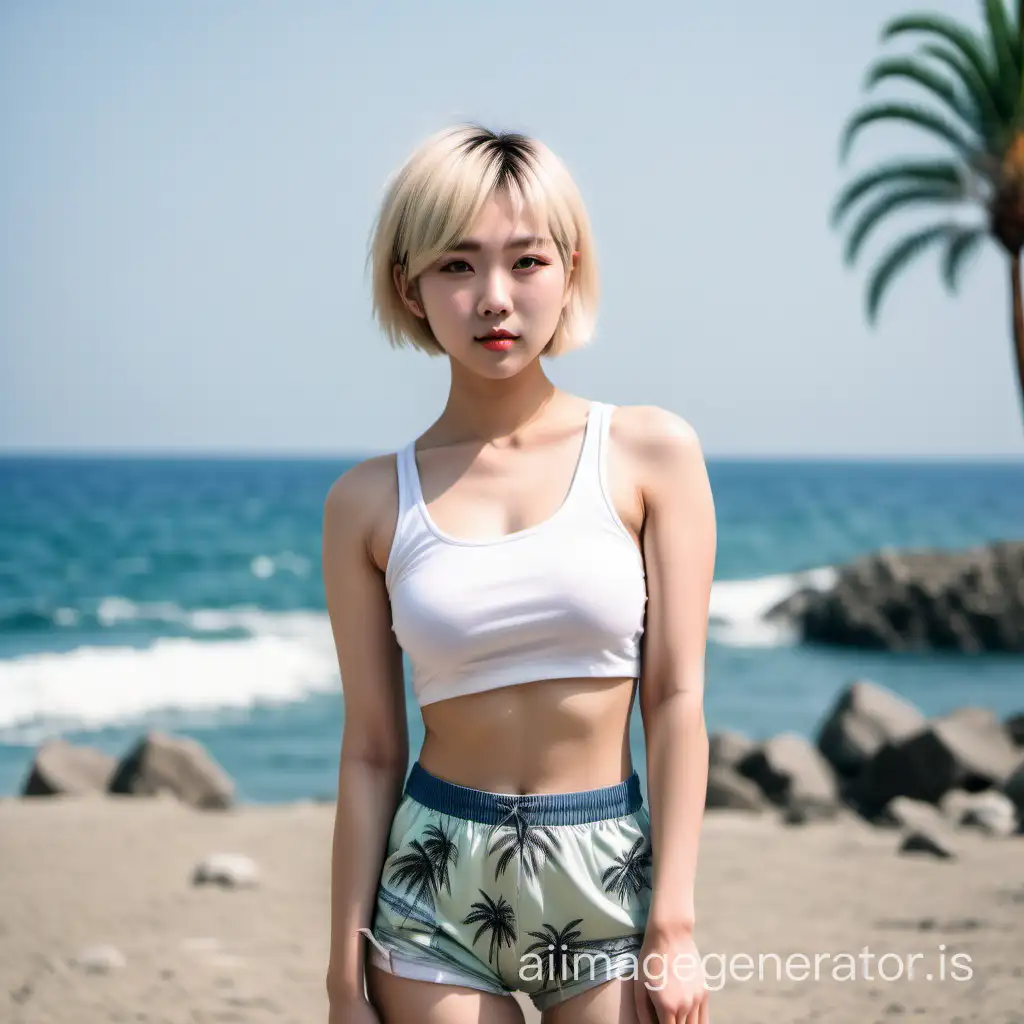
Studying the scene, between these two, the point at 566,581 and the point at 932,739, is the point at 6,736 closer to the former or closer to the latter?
the point at 932,739

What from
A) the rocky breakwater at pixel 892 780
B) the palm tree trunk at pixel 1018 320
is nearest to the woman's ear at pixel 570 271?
the rocky breakwater at pixel 892 780

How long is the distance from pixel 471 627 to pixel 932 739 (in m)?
10.1

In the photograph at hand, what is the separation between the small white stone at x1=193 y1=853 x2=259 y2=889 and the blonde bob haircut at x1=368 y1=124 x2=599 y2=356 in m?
6.76

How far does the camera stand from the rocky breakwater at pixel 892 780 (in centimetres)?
1060

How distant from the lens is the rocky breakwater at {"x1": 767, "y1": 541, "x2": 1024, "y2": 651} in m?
29.3

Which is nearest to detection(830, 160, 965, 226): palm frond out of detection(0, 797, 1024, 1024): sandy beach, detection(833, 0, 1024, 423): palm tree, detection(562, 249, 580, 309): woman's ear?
detection(833, 0, 1024, 423): palm tree

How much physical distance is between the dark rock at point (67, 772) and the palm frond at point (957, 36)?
10935 millimetres

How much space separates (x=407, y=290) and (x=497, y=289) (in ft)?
0.75

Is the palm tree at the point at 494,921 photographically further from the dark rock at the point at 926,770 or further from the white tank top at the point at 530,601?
the dark rock at the point at 926,770

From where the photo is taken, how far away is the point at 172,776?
459 inches

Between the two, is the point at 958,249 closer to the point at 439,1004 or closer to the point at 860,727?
the point at 860,727

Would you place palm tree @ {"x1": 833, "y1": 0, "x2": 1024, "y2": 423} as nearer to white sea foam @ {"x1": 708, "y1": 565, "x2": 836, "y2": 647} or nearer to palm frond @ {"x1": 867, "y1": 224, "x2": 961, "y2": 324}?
palm frond @ {"x1": 867, "y1": 224, "x2": 961, "y2": 324}

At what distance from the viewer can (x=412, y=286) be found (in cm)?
255

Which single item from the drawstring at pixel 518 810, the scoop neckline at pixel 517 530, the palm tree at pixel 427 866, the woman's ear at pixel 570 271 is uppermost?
the woman's ear at pixel 570 271
